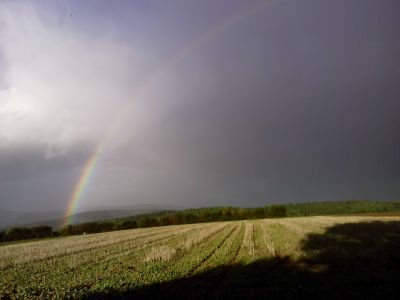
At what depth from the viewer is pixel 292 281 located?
14750mm

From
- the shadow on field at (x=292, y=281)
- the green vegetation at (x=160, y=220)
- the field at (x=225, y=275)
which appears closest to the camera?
the shadow on field at (x=292, y=281)

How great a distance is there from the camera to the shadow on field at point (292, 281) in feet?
43.1

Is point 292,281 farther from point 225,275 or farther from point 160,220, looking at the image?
point 160,220

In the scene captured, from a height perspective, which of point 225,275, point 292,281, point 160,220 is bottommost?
point 292,281

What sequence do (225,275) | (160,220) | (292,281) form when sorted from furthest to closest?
1. (160,220)
2. (225,275)
3. (292,281)

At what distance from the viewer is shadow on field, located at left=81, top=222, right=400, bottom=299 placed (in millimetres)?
13148

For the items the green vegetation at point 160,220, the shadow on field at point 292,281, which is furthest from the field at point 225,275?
the green vegetation at point 160,220

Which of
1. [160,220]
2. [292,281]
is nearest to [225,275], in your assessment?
[292,281]

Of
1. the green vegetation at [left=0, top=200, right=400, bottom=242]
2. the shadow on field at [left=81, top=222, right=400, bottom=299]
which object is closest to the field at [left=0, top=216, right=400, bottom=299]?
the shadow on field at [left=81, top=222, right=400, bottom=299]

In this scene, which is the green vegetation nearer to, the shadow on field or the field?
the field

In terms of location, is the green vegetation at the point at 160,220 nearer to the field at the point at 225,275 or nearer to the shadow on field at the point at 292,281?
the field at the point at 225,275

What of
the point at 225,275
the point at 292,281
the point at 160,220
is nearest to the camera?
the point at 292,281

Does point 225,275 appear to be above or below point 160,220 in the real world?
below

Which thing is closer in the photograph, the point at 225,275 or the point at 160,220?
the point at 225,275
